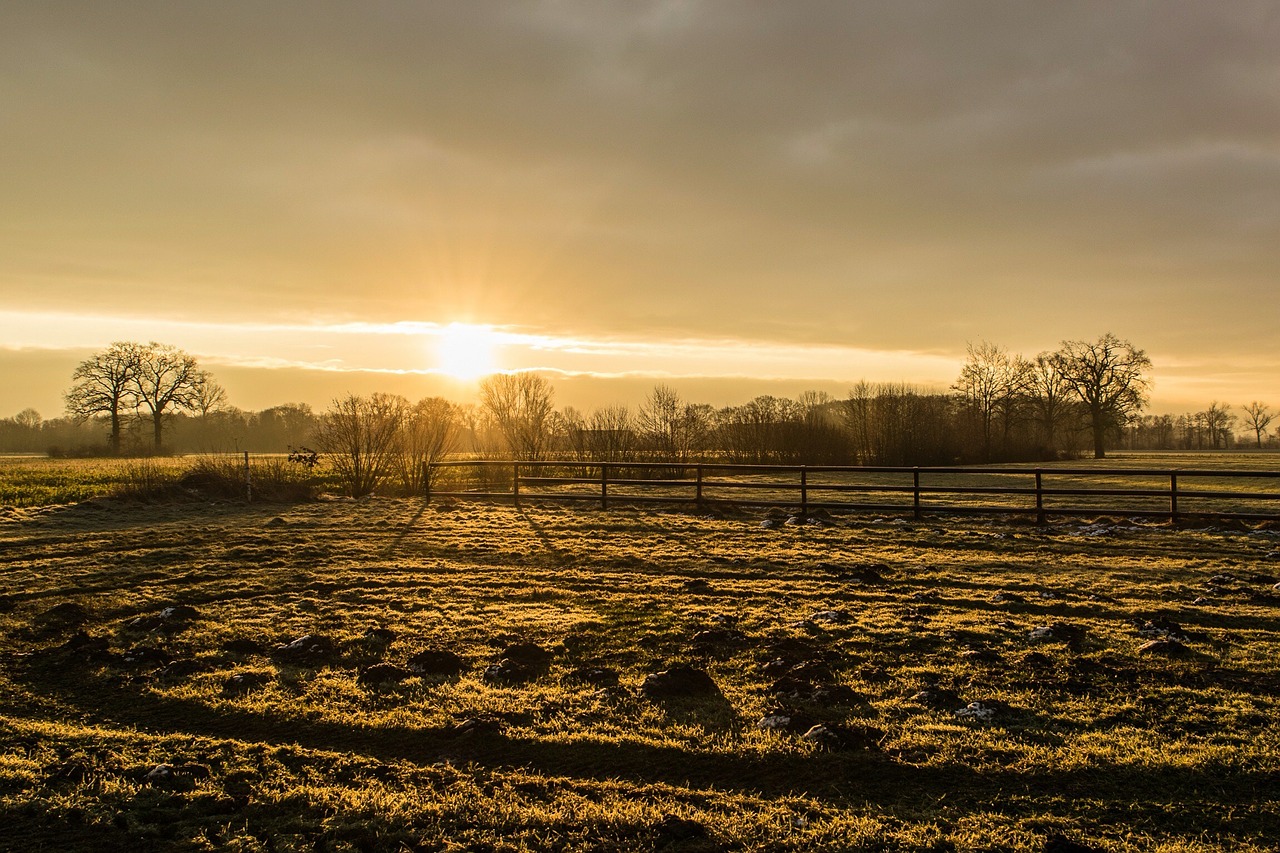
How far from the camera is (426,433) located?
95.0 ft

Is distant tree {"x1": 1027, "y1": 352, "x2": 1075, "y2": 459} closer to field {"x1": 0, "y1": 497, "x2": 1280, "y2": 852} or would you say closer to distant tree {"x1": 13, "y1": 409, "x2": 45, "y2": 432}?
field {"x1": 0, "y1": 497, "x2": 1280, "y2": 852}

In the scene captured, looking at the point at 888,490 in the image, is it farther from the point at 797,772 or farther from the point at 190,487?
the point at 190,487

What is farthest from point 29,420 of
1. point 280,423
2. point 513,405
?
point 513,405

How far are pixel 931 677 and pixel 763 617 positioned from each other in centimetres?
242

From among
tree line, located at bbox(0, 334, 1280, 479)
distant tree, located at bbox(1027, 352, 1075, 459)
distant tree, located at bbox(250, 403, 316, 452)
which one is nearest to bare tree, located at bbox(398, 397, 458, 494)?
tree line, located at bbox(0, 334, 1280, 479)

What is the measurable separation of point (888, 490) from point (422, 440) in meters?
17.5

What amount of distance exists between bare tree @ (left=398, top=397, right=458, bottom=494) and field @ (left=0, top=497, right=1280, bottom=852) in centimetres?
1523

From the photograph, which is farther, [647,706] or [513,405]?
[513,405]

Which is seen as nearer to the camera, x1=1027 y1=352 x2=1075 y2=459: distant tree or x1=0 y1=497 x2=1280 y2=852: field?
x1=0 y1=497 x2=1280 y2=852: field

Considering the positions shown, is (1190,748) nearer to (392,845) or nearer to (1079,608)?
(1079,608)

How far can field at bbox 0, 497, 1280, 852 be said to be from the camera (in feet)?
14.2

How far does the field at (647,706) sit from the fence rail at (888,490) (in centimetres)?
409

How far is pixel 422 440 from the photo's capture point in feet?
93.8

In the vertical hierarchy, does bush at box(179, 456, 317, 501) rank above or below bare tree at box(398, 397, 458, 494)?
below
